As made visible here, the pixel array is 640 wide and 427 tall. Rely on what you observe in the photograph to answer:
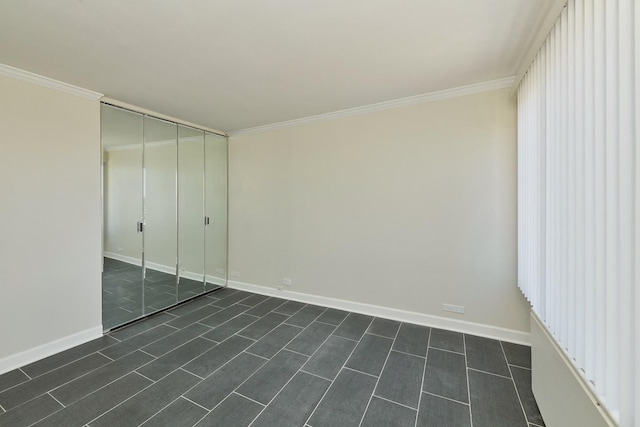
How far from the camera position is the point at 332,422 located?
1669 millimetres

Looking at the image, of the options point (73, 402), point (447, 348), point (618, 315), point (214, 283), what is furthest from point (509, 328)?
point (214, 283)

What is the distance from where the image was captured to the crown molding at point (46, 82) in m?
2.18

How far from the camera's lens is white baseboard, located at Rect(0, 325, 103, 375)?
2197mm

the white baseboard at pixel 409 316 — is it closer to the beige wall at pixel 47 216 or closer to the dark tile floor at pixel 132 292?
the dark tile floor at pixel 132 292

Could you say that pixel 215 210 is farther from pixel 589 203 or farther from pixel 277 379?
pixel 589 203

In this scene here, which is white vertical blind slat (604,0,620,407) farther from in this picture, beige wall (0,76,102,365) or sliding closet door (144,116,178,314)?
sliding closet door (144,116,178,314)

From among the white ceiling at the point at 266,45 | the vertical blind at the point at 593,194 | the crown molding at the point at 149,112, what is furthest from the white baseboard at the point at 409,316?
the crown molding at the point at 149,112

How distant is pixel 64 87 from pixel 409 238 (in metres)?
3.89

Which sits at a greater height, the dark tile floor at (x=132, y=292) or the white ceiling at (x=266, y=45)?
the white ceiling at (x=266, y=45)

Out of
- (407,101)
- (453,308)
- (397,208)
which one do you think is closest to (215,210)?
(397,208)

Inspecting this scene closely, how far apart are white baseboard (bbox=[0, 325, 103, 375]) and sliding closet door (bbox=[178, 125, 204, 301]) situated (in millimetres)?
1074

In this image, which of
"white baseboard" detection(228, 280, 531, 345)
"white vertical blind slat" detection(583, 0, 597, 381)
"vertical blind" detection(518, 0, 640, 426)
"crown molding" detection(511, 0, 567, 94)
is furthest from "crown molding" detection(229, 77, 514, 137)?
"white baseboard" detection(228, 280, 531, 345)

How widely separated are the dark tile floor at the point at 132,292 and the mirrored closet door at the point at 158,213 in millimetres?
10

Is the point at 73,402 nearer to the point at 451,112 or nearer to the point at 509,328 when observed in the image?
the point at 509,328
